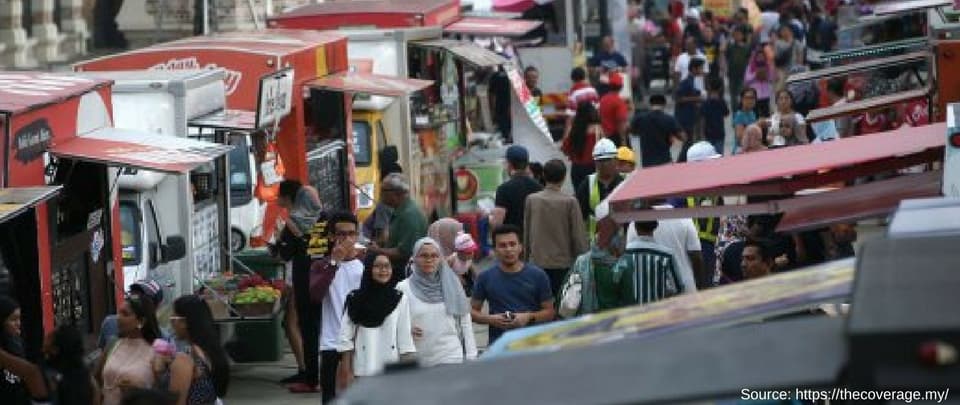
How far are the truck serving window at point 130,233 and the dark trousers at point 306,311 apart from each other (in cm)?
100

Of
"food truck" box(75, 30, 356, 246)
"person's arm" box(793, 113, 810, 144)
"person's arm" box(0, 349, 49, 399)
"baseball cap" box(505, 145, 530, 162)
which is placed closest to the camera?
"person's arm" box(0, 349, 49, 399)

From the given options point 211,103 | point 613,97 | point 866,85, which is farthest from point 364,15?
point 211,103

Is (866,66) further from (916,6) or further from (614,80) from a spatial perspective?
(614,80)

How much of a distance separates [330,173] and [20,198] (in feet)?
27.6

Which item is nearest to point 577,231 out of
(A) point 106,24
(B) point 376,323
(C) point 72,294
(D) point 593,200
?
(D) point 593,200

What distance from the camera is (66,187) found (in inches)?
528

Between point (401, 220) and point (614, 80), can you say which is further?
point (614, 80)

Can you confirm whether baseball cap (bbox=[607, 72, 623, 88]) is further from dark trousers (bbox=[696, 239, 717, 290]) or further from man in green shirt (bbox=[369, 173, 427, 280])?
dark trousers (bbox=[696, 239, 717, 290])

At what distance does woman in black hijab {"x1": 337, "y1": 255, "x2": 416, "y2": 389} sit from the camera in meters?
11.7

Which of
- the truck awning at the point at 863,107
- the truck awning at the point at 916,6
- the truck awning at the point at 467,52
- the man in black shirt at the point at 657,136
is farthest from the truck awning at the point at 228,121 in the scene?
the man in black shirt at the point at 657,136

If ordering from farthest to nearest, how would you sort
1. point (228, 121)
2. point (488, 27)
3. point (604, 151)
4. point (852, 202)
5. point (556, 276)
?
point (488, 27) → point (228, 121) → point (604, 151) → point (556, 276) → point (852, 202)

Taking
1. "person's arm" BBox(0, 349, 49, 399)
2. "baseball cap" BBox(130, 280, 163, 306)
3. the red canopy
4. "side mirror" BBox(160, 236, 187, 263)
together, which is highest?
the red canopy

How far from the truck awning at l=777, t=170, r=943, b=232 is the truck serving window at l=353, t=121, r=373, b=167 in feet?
37.4

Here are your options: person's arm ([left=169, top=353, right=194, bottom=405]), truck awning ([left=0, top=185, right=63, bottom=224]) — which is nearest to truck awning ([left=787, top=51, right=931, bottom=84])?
truck awning ([left=0, top=185, right=63, bottom=224])
